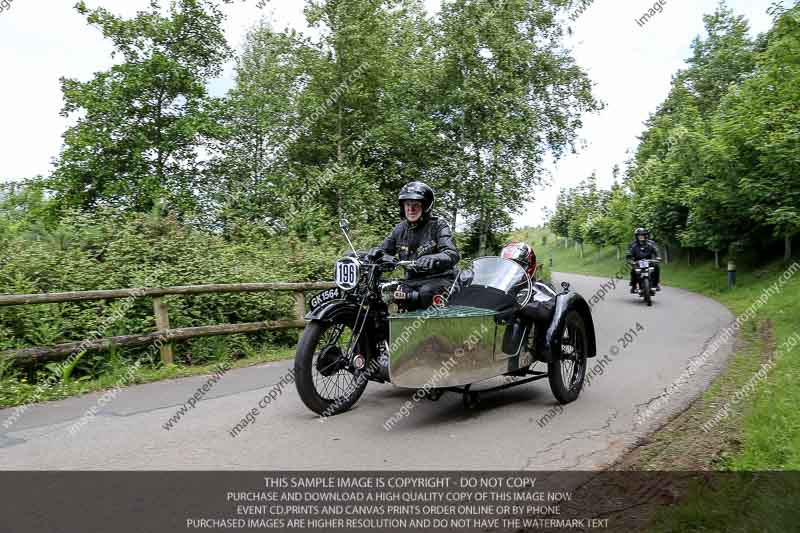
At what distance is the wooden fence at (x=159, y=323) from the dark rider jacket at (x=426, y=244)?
3325 millimetres

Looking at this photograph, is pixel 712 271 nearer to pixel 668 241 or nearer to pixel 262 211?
pixel 668 241

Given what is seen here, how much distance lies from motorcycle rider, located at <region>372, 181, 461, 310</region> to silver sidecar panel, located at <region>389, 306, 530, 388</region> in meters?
0.60

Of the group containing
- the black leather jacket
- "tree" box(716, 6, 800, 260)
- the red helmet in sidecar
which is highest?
"tree" box(716, 6, 800, 260)

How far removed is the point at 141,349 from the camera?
8633 millimetres

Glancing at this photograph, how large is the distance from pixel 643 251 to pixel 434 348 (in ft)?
50.4

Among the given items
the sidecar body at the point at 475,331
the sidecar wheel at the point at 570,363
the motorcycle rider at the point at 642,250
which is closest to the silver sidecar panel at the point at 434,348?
the sidecar body at the point at 475,331

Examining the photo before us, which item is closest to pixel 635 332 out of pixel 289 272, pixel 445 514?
pixel 289 272

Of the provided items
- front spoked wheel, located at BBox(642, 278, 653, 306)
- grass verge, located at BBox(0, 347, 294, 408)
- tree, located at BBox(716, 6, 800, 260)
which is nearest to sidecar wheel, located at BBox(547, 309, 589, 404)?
grass verge, located at BBox(0, 347, 294, 408)

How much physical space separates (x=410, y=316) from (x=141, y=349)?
5.00 metres

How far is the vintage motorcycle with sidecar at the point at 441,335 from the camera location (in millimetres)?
5309

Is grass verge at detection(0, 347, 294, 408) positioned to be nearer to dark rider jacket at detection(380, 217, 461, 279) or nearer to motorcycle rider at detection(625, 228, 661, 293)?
dark rider jacket at detection(380, 217, 461, 279)

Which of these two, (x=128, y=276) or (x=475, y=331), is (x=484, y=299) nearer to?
(x=475, y=331)

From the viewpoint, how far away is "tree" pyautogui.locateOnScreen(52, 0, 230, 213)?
66.1ft

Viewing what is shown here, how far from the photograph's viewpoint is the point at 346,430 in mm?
5445
